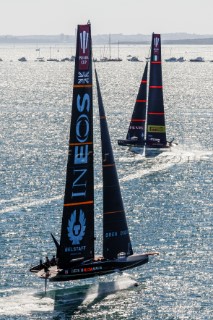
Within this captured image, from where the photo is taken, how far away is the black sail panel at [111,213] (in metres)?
51.7

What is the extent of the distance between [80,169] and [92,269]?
5.35 meters

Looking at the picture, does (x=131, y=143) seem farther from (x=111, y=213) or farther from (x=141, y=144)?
(x=111, y=213)

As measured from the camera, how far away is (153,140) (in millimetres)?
101562

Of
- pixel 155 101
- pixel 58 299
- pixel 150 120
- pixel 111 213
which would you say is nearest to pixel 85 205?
pixel 111 213

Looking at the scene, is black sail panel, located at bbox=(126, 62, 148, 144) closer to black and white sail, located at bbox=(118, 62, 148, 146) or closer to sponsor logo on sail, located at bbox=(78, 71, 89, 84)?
black and white sail, located at bbox=(118, 62, 148, 146)

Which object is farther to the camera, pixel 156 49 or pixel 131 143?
pixel 131 143

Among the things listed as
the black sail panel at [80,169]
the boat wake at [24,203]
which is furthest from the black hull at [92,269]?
the boat wake at [24,203]

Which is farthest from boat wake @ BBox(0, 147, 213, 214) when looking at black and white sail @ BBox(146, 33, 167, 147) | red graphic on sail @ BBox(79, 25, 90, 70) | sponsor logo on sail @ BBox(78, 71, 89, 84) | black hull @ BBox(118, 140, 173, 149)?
red graphic on sail @ BBox(79, 25, 90, 70)

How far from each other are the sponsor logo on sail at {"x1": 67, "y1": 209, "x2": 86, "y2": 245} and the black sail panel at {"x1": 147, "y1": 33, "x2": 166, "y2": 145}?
4953 cm

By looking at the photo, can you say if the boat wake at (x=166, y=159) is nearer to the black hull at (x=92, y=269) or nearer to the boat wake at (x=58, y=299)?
the black hull at (x=92, y=269)

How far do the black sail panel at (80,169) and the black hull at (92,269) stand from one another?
855mm

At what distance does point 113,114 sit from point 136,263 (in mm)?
99043

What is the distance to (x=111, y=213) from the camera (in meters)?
52.3

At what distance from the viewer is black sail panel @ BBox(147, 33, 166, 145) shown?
99.4 meters
